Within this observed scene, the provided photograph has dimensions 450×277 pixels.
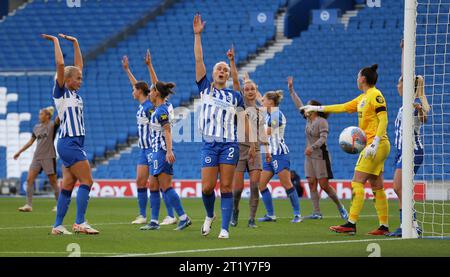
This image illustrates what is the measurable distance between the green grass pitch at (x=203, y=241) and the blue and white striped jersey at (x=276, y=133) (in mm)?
1254

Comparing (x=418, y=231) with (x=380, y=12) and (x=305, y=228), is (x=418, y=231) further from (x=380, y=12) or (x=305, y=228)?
(x=380, y=12)

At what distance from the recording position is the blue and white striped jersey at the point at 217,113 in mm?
11328

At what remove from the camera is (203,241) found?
11.0 meters

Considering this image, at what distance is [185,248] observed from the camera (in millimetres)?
10078

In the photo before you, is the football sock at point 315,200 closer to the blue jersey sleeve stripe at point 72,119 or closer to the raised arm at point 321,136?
the raised arm at point 321,136

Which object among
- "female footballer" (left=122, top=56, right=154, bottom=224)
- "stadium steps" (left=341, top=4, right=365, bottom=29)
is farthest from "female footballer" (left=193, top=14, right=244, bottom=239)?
"stadium steps" (left=341, top=4, right=365, bottom=29)

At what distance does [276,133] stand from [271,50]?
51.0 ft

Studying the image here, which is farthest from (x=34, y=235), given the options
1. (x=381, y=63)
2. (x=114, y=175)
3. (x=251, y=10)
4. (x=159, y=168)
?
(x=251, y=10)

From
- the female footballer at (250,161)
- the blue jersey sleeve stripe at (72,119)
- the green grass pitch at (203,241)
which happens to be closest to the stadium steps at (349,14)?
the green grass pitch at (203,241)

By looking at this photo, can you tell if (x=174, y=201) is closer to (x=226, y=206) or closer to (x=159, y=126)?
(x=159, y=126)

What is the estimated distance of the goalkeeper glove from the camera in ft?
38.7

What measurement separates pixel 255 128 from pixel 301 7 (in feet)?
61.3

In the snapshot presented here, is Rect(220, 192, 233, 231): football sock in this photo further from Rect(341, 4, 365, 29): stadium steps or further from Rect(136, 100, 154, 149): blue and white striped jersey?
Rect(341, 4, 365, 29): stadium steps
